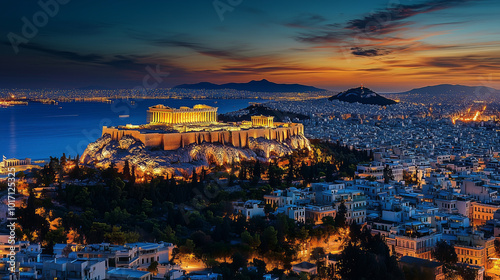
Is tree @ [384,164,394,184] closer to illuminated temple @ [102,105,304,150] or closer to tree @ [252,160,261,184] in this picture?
tree @ [252,160,261,184]

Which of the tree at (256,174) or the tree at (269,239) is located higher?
the tree at (256,174)

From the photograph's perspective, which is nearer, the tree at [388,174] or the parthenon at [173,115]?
the tree at [388,174]

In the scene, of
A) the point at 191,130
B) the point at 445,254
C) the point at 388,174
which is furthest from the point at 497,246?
the point at 191,130

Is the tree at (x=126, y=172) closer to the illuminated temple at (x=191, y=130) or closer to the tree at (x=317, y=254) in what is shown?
the illuminated temple at (x=191, y=130)

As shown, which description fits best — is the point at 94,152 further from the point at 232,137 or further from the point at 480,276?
the point at 480,276

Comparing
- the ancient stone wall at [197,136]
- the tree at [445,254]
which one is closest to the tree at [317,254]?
the tree at [445,254]

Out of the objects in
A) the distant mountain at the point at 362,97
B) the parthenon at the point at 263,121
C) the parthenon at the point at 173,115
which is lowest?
the parthenon at the point at 263,121
